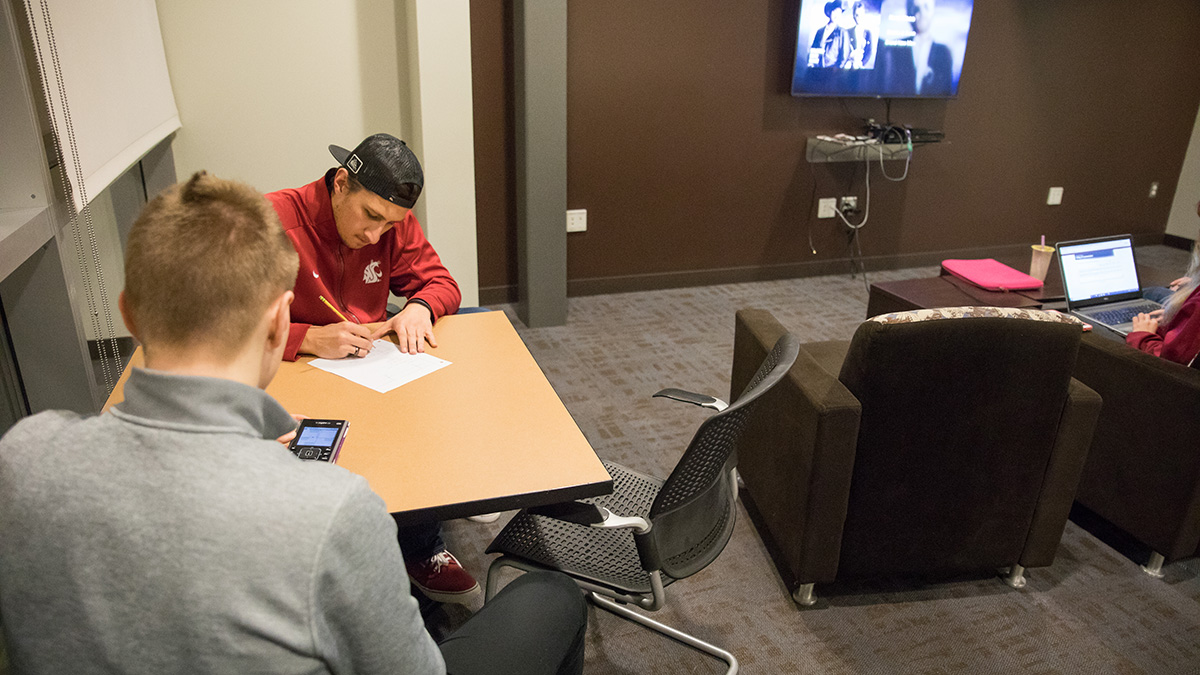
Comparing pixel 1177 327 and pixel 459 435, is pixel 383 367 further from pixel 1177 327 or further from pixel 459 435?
pixel 1177 327

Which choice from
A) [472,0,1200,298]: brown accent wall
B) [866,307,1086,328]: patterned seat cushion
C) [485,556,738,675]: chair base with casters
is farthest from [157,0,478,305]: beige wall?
[866,307,1086,328]: patterned seat cushion

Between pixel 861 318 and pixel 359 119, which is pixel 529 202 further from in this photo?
pixel 861 318

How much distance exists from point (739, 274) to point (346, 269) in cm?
312

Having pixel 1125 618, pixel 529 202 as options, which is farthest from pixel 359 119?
pixel 1125 618

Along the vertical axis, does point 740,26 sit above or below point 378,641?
above

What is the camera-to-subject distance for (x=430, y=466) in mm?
1317

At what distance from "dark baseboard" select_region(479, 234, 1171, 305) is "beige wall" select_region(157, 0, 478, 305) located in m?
0.83

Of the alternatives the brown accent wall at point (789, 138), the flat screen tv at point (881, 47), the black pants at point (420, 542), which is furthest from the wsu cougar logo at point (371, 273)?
the flat screen tv at point (881, 47)

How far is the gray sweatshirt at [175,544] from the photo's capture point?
678 mm

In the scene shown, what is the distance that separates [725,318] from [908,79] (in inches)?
72.9

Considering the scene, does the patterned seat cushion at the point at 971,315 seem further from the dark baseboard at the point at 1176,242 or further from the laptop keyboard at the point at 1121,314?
the dark baseboard at the point at 1176,242

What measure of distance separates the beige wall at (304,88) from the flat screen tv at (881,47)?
2039 millimetres

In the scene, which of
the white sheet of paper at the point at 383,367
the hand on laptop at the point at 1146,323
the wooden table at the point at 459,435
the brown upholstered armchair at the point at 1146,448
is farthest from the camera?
the hand on laptop at the point at 1146,323

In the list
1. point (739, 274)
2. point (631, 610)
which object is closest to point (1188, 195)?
point (739, 274)
